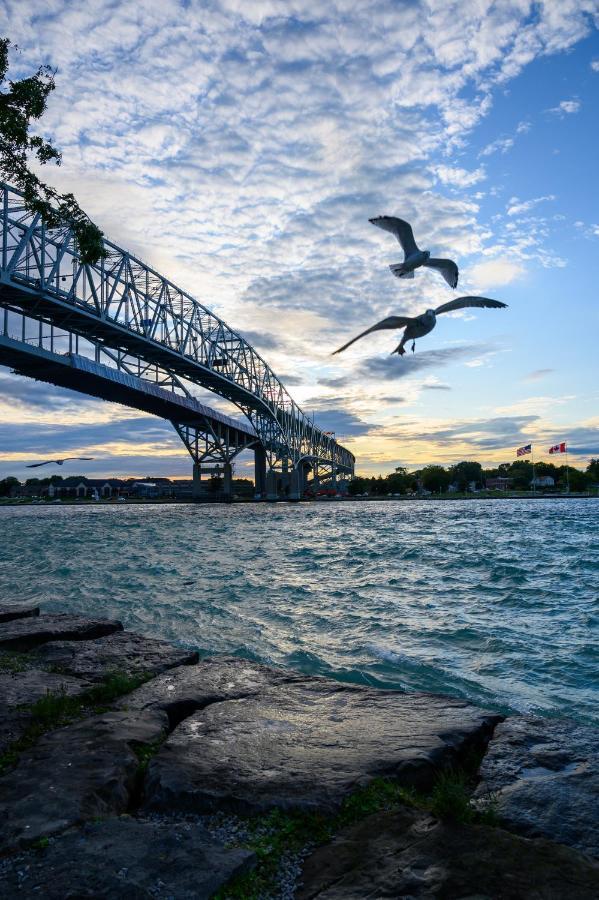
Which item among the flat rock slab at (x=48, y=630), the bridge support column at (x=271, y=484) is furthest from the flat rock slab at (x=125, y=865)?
the bridge support column at (x=271, y=484)

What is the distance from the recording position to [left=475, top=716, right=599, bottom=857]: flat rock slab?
8.56 feet

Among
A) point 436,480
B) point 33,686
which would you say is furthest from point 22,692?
point 436,480

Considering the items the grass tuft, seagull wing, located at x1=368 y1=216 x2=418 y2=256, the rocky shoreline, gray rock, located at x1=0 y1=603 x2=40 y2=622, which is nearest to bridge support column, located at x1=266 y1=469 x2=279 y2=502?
seagull wing, located at x1=368 y1=216 x2=418 y2=256

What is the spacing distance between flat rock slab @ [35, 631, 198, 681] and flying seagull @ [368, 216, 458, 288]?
7.28 metres

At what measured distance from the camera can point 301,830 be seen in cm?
263

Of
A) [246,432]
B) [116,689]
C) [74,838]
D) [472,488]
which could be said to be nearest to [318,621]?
[116,689]

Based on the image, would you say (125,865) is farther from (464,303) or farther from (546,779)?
(464,303)

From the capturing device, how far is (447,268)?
11188 mm

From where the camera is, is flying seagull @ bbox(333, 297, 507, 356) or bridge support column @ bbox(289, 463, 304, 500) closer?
flying seagull @ bbox(333, 297, 507, 356)

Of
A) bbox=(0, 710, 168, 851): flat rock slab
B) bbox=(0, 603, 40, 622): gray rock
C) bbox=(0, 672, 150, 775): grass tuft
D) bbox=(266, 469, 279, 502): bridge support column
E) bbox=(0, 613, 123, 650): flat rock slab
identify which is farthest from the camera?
bbox=(266, 469, 279, 502): bridge support column

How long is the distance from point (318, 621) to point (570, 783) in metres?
6.57

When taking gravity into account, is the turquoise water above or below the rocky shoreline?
below

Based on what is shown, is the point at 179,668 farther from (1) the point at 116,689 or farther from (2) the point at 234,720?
(2) the point at 234,720

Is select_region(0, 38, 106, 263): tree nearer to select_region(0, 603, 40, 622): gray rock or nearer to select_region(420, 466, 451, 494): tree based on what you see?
select_region(0, 603, 40, 622): gray rock
